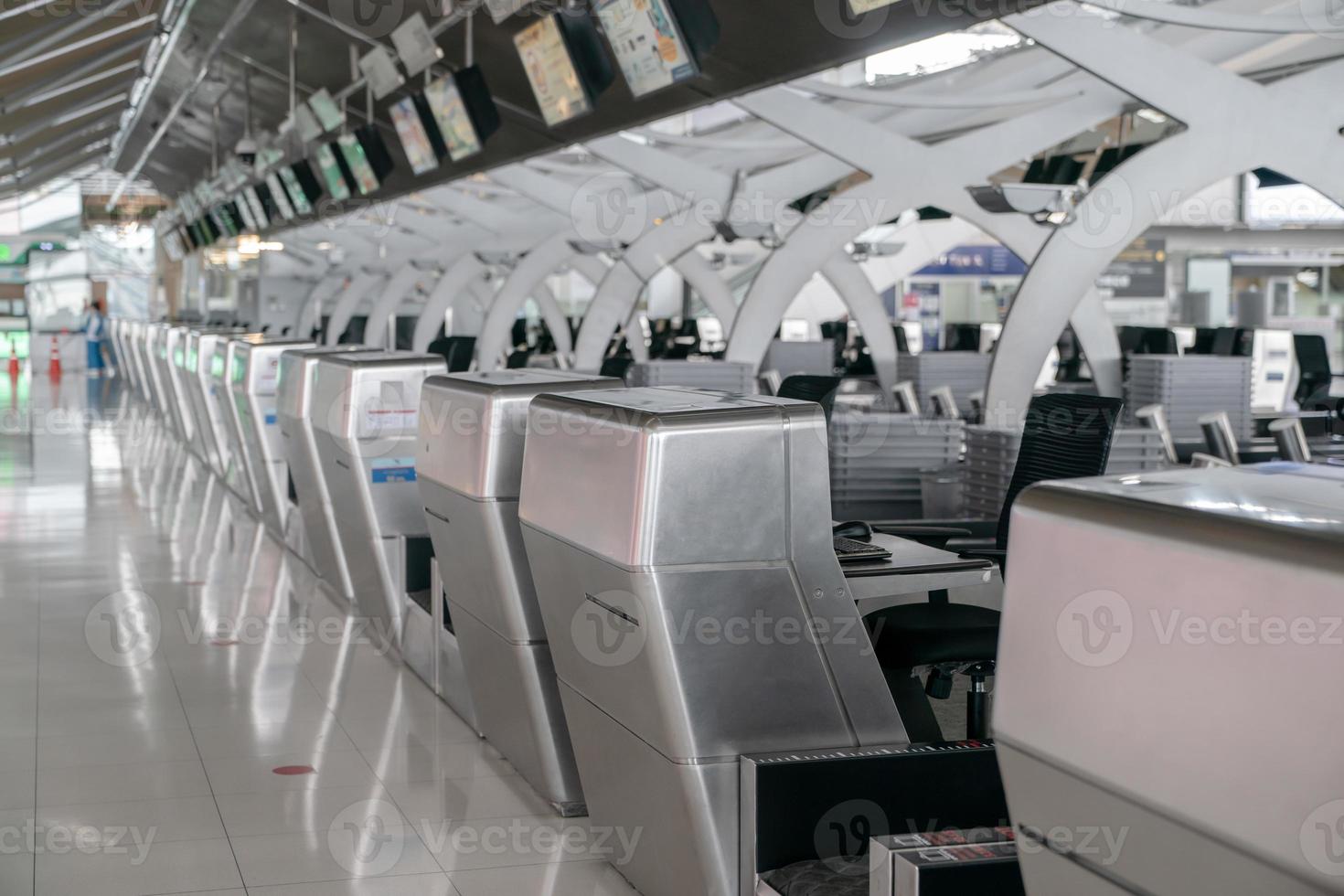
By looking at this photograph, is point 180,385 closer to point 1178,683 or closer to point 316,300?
point 1178,683

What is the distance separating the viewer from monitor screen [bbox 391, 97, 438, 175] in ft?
31.3

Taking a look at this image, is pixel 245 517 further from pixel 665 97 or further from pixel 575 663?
pixel 575 663

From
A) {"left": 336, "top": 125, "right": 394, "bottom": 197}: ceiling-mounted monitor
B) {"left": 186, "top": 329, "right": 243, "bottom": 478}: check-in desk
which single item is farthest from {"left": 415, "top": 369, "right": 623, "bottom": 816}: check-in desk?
{"left": 336, "top": 125, "right": 394, "bottom": 197}: ceiling-mounted monitor

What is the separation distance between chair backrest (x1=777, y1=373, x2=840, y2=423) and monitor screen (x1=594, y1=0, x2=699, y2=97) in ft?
4.29

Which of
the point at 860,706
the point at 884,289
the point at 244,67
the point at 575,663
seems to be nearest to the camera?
the point at 860,706

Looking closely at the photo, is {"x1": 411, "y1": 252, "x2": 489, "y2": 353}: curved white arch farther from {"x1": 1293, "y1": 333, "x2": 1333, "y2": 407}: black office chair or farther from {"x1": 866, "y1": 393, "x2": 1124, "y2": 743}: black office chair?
{"x1": 866, "y1": 393, "x2": 1124, "y2": 743}: black office chair

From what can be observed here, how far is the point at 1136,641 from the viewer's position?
1.77m

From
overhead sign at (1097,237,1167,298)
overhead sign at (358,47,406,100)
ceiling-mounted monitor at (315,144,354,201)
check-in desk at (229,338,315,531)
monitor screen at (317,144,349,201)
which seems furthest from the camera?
overhead sign at (1097,237,1167,298)

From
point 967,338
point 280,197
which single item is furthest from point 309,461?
point 967,338

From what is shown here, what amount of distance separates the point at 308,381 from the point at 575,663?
12.4 ft

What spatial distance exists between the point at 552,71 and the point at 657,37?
4.65 ft

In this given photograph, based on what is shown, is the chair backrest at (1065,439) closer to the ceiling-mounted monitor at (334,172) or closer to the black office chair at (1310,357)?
the ceiling-mounted monitor at (334,172)

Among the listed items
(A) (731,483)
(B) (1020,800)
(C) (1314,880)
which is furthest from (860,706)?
(C) (1314,880)

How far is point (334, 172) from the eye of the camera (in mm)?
13078
